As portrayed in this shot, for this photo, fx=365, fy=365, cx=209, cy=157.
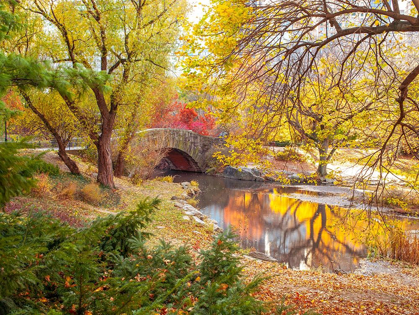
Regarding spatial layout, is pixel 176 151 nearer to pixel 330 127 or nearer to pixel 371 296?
pixel 330 127

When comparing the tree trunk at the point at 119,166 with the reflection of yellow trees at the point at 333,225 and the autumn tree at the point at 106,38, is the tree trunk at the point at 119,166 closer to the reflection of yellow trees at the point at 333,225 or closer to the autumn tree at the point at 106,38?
the autumn tree at the point at 106,38

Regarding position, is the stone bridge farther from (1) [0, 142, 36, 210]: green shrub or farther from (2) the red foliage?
(1) [0, 142, 36, 210]: green shrub

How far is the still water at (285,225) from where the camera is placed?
332 inches

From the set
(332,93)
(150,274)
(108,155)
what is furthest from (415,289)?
(108,155)

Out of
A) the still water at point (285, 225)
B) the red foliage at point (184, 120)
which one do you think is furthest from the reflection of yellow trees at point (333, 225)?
the red foliage at point (184, 120)

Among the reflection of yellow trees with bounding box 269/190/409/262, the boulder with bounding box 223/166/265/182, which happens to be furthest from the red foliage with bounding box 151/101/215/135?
the reflection of yellow trees with bounding box 269/190/409/262

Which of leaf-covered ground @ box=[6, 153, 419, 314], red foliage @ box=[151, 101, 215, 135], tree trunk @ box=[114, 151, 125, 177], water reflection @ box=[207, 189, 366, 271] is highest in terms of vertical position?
red foliage @ box=[151, 101, 215, 135]

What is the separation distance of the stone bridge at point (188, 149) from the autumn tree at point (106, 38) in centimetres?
767

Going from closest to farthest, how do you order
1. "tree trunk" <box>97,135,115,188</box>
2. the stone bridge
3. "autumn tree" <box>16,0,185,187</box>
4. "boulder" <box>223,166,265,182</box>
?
1. "autumn tree" <box>16,0,185,187</box>
2. "tree trunk" <box>97,135,115,188</box>
3. the stone bridge
4. "boulder" <box>223,166,265,182</box>

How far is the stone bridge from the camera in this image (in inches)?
769

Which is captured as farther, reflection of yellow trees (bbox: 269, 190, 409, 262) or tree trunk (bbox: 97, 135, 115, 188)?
tree trunk (bbox: 97, 135, 115, 188)

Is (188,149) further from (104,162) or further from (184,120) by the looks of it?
(104,162)

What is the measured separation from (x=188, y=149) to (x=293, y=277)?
1551 centimetres

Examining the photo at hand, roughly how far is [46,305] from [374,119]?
609 cm
